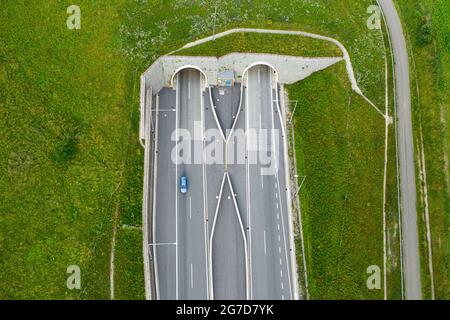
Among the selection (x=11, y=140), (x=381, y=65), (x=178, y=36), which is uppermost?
(x=178, y=36)

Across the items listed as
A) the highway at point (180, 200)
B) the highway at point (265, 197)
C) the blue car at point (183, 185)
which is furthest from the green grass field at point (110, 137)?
the blue car at point (183, 185)

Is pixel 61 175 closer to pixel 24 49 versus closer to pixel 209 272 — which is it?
pixel 24 49

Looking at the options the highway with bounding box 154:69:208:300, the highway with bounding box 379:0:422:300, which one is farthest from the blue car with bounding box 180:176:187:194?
the highway with bounding box 379:0:422:300

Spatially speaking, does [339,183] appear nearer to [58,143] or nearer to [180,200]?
[180,200]

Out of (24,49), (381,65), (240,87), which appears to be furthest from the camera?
(240,87)

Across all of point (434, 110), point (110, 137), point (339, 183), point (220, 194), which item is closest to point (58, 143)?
point (110, 137)

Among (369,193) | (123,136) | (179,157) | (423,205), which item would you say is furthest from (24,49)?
(423,205)
